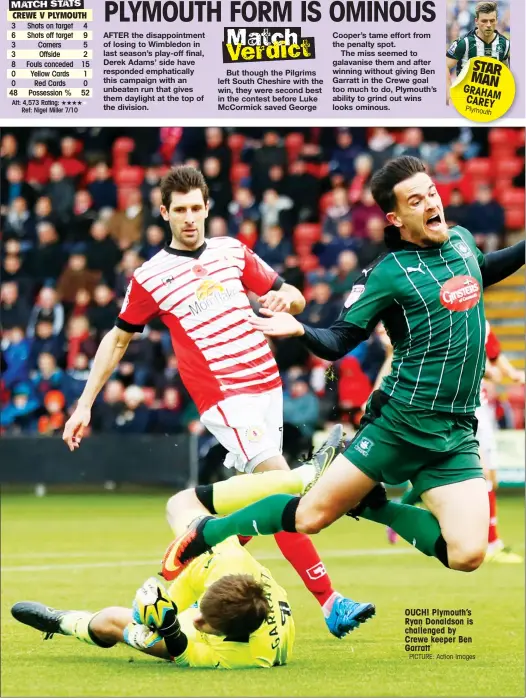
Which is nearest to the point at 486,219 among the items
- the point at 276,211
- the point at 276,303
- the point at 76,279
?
the point at 276,211

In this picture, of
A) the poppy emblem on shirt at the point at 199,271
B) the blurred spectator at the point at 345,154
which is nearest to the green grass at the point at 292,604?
the poppy emblem on shirt at the point at 199,271

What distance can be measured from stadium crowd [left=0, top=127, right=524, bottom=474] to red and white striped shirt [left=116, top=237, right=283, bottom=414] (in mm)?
7208

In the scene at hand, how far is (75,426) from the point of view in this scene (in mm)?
6445

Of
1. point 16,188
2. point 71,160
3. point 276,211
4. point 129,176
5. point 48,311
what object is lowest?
point 48,311

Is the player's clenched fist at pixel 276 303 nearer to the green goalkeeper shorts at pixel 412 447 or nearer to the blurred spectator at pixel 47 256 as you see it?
the green goalkeeper shorts at pixel 412 447

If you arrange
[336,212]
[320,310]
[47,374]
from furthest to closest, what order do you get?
1. [336,212]
2. [47,374]
3. [320,310]

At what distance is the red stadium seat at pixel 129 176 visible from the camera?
51.8 feet

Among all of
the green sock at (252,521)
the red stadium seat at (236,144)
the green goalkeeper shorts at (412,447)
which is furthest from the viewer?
the red stadium seat at (236,144)

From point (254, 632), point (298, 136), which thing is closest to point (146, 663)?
point (254, 632)

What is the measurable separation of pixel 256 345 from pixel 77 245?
9.00 m

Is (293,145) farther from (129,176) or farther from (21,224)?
(21,224)

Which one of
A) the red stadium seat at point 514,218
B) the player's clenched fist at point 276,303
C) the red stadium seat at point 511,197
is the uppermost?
the red stadium seat at point 511,197

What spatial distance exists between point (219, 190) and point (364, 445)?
972cm

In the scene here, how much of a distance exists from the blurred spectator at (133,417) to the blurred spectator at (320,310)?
2284 millimetres
